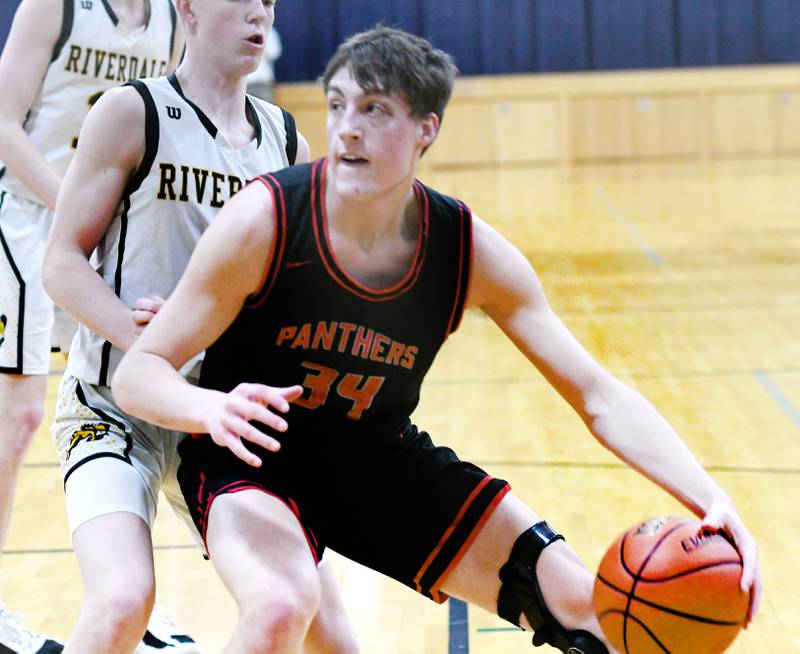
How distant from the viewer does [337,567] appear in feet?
13.6

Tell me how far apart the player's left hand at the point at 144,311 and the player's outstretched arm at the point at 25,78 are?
818 mm

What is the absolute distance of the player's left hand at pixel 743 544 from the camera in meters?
2.29

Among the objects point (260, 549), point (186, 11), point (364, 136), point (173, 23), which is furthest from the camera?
point (173, 23)

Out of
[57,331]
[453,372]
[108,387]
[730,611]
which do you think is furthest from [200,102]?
[453,372]

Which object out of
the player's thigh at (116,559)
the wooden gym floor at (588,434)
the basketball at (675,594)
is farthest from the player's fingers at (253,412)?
the wooden gym floor at (588,434)

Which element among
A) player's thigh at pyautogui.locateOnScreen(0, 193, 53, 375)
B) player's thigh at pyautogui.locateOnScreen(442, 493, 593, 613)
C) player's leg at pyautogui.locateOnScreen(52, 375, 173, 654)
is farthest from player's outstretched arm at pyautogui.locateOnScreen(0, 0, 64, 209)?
player's thigh at pyautogui.locateOnScreen(442, 493, 593, 613)

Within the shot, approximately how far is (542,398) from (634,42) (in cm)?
1229

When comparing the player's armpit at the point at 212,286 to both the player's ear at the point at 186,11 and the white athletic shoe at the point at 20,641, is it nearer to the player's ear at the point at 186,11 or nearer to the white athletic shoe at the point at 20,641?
the player's ear at the point at 186,11

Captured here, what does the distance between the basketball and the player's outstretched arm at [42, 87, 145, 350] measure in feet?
3.68

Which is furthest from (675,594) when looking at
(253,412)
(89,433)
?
(89,433)

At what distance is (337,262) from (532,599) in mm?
784

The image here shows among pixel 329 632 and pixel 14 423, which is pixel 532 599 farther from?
pixel 14 423

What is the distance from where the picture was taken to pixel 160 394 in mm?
2266

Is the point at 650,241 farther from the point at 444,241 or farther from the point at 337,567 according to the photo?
the point at 444,241
